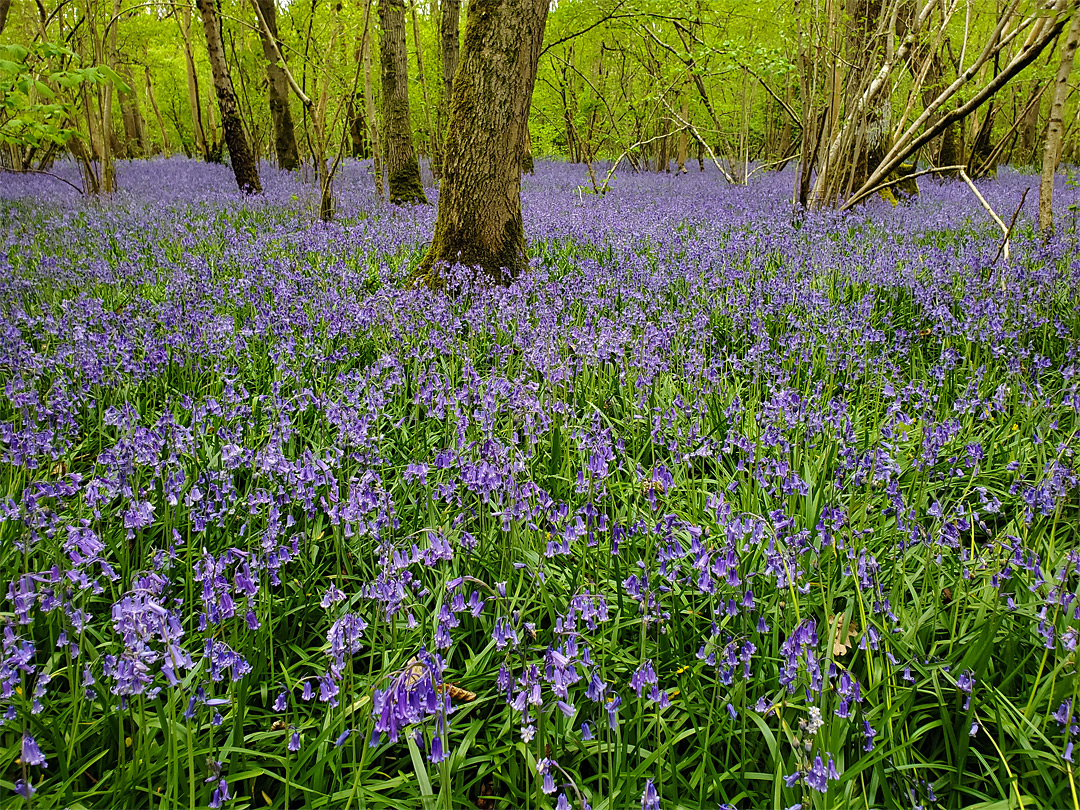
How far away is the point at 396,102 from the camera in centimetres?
1087

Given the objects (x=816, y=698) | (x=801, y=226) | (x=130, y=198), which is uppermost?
(x=130, y=198)

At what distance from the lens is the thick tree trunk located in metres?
10.8

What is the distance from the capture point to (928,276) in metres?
5.32

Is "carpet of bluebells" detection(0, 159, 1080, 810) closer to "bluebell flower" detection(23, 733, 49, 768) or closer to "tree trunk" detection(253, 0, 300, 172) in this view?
"bluebell flower" detection(23, 733, 49, 768)

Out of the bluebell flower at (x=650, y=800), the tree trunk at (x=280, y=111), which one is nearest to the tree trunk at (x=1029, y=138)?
the tree trunk at (x=280, y=111)

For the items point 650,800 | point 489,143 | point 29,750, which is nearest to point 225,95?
point 489,143

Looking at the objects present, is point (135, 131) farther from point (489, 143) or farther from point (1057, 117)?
point (1057, 117)

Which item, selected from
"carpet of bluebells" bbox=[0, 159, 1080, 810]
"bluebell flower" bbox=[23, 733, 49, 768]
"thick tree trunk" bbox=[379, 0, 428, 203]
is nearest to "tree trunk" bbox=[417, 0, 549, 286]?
"carpet of bluebells" bbox=[0, 159, 1080, 810]

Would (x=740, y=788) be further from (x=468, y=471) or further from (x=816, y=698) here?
(x=468, y=471)

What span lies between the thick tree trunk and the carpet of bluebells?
19.9 feet

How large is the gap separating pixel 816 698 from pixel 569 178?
16667mm

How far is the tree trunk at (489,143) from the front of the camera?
5.13 metres

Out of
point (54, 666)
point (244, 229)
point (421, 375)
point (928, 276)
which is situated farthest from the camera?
point (244, 229)

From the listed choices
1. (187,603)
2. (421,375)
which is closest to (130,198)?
(421,375)
